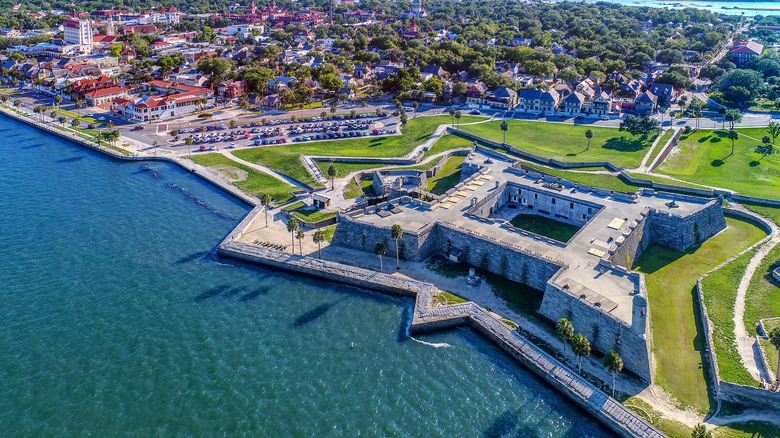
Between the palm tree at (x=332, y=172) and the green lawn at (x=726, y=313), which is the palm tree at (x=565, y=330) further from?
the palm tree at (x=332, y=172)

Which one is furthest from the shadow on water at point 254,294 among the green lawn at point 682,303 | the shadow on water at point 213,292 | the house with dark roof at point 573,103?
the house with dark roof at point 573,103

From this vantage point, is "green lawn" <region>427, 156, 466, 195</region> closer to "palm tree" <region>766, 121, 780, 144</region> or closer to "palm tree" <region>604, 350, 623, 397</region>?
"palm tree" <region>604, 350, 623, 397</region>

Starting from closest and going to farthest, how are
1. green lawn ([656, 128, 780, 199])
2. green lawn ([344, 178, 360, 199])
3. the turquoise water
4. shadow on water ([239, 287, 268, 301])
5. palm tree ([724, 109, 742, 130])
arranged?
1. the turquoise water
2. shadow on water ([239, 287, 268, 301])
3. green lawn ([344, 178, 360, 199])
4. green lawn ([656, 128, 780, 199])
5. palm tree ([724, 109, 742, 130])

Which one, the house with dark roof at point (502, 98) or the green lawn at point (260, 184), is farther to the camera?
the house with dark roof at point (502, 98)

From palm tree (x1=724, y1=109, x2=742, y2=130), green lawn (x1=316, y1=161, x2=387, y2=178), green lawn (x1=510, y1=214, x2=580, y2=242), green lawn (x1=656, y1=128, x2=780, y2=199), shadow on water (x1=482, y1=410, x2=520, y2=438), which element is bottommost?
shadow on water (x1=482, y1=410, x2=520, y2=438)

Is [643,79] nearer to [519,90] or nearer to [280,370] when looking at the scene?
[519,90]

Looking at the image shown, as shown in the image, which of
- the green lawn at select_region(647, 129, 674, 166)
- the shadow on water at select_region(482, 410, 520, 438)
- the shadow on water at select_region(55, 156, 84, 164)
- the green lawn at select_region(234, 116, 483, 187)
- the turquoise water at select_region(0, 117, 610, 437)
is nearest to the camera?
the shadow on water at select_region(482, 410, 520, 438)

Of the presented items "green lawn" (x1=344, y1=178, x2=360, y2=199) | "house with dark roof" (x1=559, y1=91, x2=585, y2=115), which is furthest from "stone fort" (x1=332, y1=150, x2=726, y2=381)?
"house with dark roof" (x1=559, y1=91, x2=585, y2=115)

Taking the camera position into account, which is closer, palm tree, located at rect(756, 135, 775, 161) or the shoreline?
the shoreline
